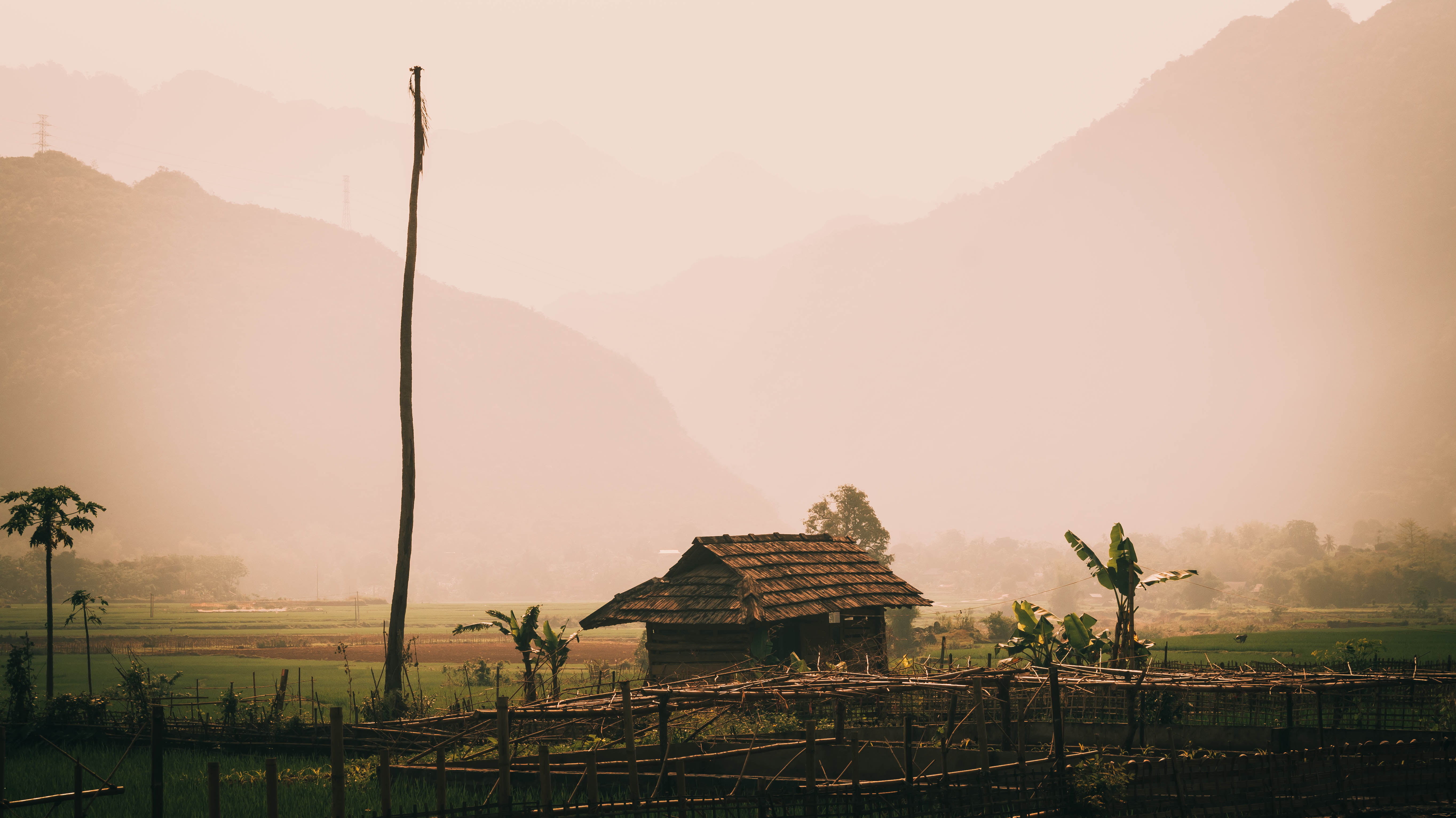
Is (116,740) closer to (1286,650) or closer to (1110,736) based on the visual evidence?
(1110,736)

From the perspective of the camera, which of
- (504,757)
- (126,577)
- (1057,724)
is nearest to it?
(504,757)

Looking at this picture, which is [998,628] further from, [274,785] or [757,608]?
[274,785]

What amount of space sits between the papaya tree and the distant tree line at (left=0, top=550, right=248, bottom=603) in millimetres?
123278

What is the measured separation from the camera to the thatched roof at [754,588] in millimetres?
25312

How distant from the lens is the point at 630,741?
11352 mm

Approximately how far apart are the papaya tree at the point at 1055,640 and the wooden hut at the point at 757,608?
3.83 m

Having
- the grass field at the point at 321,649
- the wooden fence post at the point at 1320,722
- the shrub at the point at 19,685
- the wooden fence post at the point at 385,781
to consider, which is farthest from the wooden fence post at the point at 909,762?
the shrub at the point at 19,685

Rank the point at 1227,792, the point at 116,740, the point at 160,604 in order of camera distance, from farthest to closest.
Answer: the point at 160,604
the point at 116,740
the point at 1227,792

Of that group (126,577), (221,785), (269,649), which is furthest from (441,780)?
(126,577)

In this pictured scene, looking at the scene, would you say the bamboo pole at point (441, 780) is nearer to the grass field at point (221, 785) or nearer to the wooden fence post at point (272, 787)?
the wooden fence post at point (272, 787)

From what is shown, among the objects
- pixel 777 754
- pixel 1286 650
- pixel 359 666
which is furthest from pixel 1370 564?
pixel 777 754

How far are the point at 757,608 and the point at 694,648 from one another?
7.72 feet

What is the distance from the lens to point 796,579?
2794 cm

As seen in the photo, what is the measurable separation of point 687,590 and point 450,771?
1172 cm
